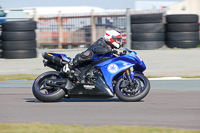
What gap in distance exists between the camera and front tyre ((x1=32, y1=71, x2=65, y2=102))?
7.42 meters

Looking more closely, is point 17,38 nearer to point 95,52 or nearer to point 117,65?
point 95,52

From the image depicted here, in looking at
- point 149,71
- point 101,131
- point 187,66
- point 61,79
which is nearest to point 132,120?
point 101,131

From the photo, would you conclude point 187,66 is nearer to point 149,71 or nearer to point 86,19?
point 149,71

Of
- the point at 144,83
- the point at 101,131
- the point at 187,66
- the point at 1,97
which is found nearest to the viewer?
the point at 101,131

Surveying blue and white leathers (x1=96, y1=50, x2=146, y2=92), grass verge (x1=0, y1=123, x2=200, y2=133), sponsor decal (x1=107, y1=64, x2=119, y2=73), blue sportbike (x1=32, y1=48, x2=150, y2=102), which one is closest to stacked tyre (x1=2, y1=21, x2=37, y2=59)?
blue sportbike (x1=32, y1=48, x2=150, y2=102)

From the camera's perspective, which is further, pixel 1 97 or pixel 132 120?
pixel 1 97

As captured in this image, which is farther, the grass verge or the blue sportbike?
the blue sportbike

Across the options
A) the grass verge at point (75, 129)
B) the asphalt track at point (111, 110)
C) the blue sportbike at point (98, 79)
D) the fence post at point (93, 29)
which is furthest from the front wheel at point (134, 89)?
the fence post at point (93, 29)

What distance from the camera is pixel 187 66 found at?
13352mm

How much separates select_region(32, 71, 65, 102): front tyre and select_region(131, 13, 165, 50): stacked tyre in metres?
10.1

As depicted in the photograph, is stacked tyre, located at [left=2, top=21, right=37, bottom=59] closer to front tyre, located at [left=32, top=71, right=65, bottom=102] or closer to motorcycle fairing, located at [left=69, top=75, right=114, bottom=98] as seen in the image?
front tyre, located at [left=32, top=71, right=65, bottom=102]

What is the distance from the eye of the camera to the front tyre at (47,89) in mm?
7422

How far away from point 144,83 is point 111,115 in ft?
4.06

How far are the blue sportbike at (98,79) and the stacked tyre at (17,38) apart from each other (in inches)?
338
